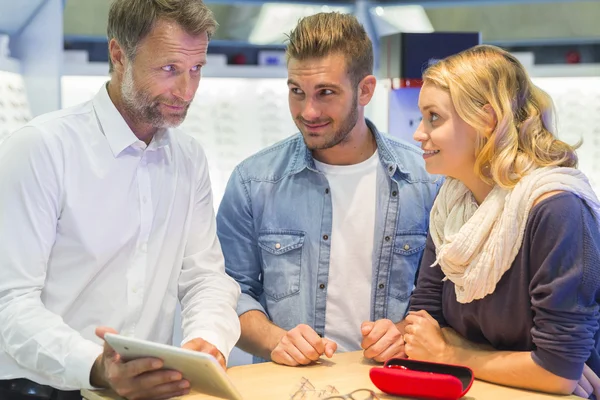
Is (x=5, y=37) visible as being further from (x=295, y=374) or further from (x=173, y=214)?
(x=295, y=374)

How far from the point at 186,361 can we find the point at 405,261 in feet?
3.85

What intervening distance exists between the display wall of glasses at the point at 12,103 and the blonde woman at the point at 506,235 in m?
1.87

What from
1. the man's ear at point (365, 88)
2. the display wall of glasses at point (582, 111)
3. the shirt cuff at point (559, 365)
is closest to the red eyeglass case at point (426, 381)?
the shirt cuff at point (559, 365)

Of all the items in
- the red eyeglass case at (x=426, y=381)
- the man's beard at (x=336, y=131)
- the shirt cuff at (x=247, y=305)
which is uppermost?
the man's beard at (x=336, y=131)

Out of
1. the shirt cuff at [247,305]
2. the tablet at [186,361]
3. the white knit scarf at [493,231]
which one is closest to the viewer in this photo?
the tablet at [186,361]

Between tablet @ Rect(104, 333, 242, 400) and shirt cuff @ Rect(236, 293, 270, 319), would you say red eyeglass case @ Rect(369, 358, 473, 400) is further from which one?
shirt cuff @ Rect(236, 293, 270, 319)

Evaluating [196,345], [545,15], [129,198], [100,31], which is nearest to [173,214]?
[129,198]

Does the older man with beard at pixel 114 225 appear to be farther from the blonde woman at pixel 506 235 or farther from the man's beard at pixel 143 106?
the blonde woman at pixel 506 235

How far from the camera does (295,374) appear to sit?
232cm

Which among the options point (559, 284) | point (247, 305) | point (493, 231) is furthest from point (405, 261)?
point (559, 284)

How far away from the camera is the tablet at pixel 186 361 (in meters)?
1.88

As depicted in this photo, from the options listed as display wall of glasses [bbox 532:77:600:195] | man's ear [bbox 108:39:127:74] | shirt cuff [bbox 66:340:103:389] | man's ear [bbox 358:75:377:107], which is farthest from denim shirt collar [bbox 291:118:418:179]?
display wall of glasses [bbox 532:77:600:195]

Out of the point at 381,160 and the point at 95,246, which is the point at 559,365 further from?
the point at 95,246

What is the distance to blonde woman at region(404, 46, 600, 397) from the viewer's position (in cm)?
214
